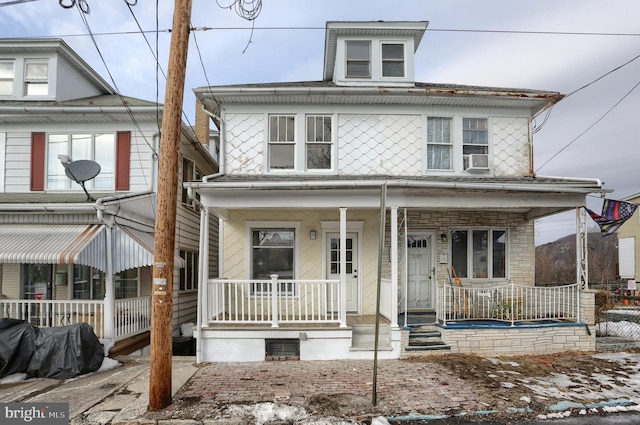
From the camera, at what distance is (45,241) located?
7383 mm

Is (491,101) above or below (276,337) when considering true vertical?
above

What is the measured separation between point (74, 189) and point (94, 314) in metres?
3.43

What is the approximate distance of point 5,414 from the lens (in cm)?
496

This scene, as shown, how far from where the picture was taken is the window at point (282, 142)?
29.9 feet

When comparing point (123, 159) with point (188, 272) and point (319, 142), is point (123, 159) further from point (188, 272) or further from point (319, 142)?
point (319, 142)

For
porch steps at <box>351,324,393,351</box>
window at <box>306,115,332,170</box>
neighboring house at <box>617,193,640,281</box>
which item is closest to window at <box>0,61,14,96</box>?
window at <box>306,115,332,170</box>

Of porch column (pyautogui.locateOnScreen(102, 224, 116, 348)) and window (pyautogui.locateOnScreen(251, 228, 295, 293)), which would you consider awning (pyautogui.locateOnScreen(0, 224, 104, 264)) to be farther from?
window (pyautogui.locateOnScreen(251, 228, 295, 293))

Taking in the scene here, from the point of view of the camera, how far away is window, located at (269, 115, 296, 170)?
910 centimetres

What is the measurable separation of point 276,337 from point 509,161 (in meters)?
7.22

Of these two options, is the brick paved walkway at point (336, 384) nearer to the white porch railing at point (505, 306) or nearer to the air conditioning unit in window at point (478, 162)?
the white porch railing at point (505, 306)

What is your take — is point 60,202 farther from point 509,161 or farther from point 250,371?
point 509,161

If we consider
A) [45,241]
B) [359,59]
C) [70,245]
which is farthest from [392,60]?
[45,241]

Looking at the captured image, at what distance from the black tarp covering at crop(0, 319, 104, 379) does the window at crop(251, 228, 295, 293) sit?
151 inches

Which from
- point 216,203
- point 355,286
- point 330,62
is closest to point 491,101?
point 330,62
